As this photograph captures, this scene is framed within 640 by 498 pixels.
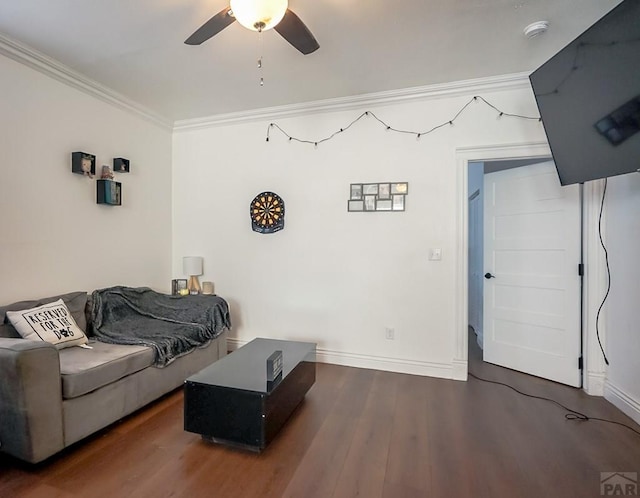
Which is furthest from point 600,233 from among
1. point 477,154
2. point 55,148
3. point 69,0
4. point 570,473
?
point 55,148

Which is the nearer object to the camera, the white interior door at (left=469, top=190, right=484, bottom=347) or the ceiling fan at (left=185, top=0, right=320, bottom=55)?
the ceiling fan at (left=185, top=0, right=320, bottom=55)

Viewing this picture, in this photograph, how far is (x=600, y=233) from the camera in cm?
263

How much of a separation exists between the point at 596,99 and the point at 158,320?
11.6 ft

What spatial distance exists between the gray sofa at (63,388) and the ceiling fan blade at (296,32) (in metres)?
2.08

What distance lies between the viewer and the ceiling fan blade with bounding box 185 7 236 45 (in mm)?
1658

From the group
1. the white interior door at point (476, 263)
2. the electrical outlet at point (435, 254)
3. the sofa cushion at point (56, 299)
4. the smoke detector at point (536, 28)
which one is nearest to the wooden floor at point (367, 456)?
the sofa cushion at point (56, 299)

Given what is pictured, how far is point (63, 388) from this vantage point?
70.5 inches

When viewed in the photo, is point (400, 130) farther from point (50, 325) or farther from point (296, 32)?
point (50, 325)

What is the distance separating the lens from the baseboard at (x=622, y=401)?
2219 mm

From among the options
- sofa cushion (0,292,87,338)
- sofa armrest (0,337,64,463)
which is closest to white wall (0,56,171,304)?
sofa cushion (0,292,87,338)

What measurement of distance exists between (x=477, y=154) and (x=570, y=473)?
7.63ft

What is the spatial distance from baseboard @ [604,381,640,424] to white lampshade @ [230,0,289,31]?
10.6ft

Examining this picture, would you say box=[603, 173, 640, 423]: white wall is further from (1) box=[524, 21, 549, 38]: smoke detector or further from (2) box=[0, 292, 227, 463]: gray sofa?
(2) box=[0, 292, 227, 463]: gray sofa

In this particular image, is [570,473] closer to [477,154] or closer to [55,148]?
[477,154]
